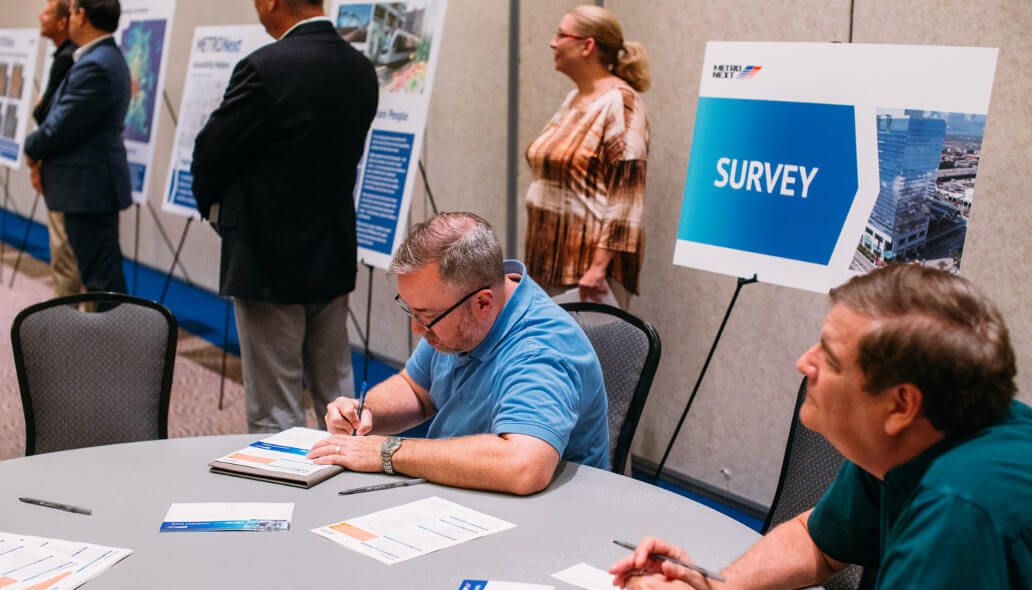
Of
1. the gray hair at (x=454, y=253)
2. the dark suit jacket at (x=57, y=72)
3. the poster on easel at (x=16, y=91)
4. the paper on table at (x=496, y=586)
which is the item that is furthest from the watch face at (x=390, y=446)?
the poster on easel at (x=16, y=91)

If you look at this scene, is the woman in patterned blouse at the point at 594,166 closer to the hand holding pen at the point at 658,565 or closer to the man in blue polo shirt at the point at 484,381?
the man in blue polo shirt at the point at 484,381

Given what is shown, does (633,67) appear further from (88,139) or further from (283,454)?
(88,139)

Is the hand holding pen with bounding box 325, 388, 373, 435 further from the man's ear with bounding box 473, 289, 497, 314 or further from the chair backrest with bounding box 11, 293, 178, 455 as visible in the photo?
the chair backrest with bounding box 11, 293, 178, 455

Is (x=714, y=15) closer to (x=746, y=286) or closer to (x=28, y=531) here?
(x=746, y=286)

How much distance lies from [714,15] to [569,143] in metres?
0.76

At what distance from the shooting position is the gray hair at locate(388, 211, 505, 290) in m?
2.11

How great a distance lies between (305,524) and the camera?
1.79m

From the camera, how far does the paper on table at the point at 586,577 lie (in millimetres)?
1564

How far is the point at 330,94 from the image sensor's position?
3.45 metres

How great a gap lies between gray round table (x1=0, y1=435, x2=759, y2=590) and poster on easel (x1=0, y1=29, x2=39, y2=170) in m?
6.40

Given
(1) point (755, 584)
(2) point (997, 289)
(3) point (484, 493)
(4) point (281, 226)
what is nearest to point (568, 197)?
(4) point (281, 226)

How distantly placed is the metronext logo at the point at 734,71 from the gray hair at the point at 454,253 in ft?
3.93

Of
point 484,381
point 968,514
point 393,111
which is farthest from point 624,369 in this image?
point 393,111

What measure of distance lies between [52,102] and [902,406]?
5.06 m
